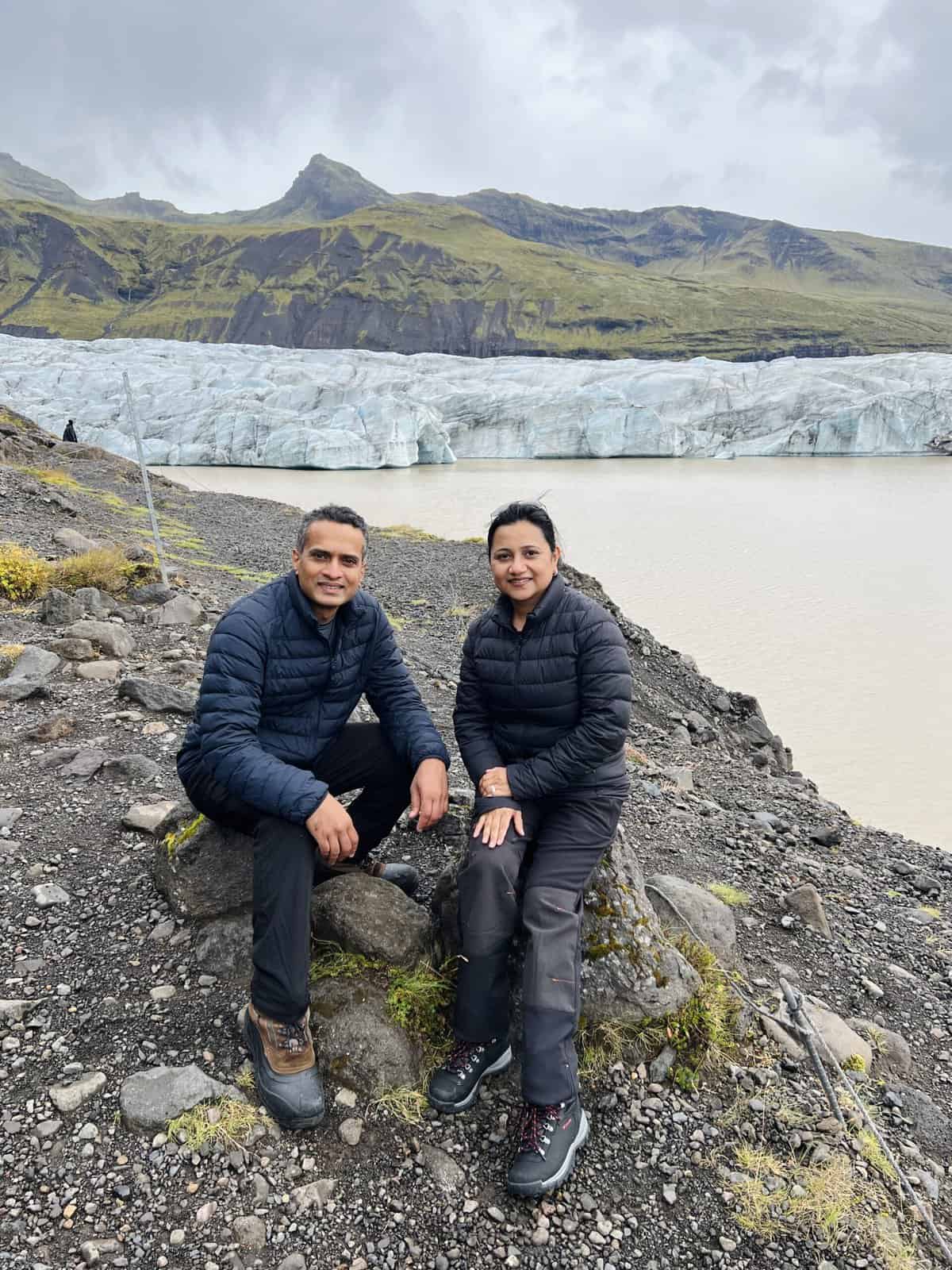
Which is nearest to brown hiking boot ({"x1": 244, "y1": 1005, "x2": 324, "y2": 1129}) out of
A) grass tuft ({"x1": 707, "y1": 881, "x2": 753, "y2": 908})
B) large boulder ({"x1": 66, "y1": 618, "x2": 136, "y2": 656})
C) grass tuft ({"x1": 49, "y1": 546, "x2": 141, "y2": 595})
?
grass tuft ({"x1": 707, "y1": 881, "x2": 753, "y2": 908})

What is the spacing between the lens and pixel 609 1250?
244 cm

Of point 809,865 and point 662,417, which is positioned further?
point 662,417

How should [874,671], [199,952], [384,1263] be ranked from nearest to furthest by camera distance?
[384,1263] < [199,952] < [874,671]

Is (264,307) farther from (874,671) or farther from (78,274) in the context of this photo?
(874,671)

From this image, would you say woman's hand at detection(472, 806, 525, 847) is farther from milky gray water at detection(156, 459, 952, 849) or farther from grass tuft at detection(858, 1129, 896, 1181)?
milky gray water at detection(156, 459, 952, 849)

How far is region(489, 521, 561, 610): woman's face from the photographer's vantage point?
11.0 feet

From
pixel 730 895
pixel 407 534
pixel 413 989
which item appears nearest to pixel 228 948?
pixel 413 989

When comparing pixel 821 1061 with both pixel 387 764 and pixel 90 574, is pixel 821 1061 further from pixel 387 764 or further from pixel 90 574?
pixel 90 574

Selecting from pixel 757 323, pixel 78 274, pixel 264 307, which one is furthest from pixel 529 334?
pixel 78 274

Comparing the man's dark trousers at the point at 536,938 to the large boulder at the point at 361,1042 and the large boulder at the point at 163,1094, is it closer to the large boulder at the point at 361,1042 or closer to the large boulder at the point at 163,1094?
the large boulder at the point at 361,1042

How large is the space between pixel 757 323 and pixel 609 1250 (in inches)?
5803

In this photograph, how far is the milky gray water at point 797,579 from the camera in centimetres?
1035

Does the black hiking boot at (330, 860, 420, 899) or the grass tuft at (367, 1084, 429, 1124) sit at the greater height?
the black hiking boot at (330, 860, 420, 899)

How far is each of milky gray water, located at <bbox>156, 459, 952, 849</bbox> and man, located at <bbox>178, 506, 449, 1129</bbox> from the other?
14.9 ft
